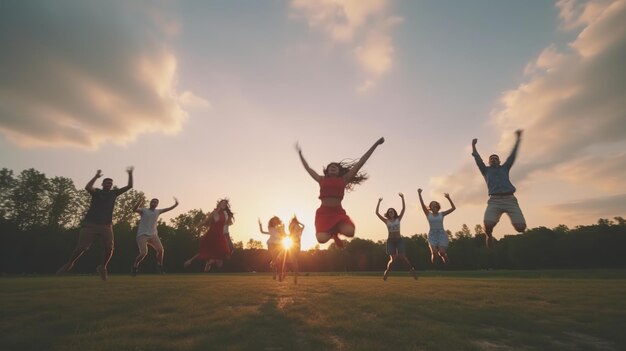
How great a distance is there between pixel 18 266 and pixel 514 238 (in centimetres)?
9211

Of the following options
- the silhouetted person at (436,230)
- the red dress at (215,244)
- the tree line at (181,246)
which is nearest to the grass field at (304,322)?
the red dress at (215,244)

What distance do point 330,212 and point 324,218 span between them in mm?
217

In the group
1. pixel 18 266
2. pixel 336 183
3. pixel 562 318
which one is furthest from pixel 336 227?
pixel 18 266

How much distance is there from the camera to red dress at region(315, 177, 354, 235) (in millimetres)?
8875

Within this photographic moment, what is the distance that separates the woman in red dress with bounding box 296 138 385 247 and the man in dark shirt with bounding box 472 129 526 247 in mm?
4717

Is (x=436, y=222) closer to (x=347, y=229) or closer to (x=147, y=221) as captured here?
(x=347, y=229)

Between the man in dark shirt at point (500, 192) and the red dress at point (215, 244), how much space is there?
31.1 ft

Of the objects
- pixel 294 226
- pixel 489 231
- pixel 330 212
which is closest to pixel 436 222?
pixel 489 231

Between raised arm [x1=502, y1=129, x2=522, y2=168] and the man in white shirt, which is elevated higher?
raised arm [x1=502, y1=129, x2=522, y2=168]

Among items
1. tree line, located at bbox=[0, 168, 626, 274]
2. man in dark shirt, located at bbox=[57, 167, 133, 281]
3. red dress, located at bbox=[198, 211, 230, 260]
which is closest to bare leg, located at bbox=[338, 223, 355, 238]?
red dress, located at bbox=[198, 211, 230, 260]

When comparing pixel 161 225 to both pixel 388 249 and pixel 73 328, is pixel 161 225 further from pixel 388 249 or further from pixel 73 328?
pixel 73 328

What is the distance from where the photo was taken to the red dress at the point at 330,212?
8875 millimetres

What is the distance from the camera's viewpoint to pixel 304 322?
6.42m

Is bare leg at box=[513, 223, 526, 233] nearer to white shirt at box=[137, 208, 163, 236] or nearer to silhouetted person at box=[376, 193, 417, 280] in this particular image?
silhouetted person at box=[376, 193, 417, 280]
